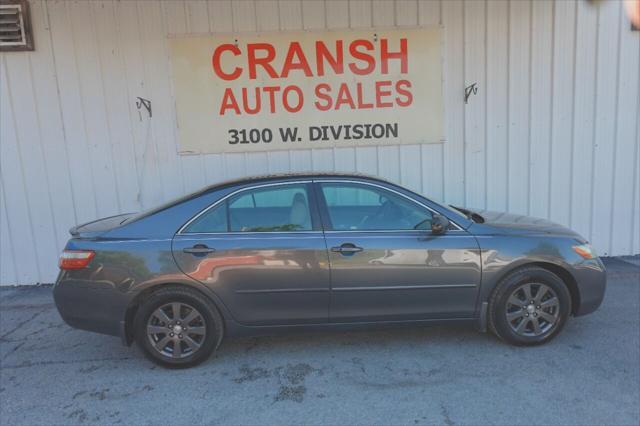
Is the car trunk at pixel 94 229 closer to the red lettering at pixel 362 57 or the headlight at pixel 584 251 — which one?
the red lettering at pixel 362 57

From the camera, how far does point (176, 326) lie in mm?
3650

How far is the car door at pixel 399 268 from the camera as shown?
3.69 m

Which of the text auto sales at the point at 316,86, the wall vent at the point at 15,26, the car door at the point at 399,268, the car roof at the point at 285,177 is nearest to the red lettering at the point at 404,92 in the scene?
the text auto sales at the point at 316,86

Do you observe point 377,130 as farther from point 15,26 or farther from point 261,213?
point 15,26

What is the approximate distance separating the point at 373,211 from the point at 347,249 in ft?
1.63

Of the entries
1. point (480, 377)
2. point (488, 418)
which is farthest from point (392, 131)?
point (488, 418)

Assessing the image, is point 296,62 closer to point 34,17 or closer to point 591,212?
point 34,17

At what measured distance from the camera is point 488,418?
2949 millimetres

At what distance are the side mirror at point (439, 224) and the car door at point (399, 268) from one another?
55mm

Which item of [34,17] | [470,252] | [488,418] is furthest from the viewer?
[34,17]

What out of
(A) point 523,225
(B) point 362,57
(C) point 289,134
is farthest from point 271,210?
(B) point 362,57

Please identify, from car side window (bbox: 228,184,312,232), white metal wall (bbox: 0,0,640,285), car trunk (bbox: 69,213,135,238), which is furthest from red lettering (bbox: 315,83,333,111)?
car trunk (bbox: 69,213,135,238)

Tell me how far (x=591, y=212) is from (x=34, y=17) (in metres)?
7.72

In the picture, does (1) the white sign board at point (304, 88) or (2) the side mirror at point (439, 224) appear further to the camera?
(1) the white sign board at point (304, 88)
